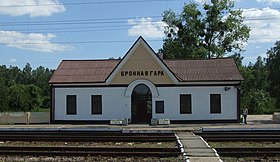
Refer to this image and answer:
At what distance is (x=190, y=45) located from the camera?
186 feet

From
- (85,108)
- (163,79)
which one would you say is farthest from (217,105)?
(85,108)

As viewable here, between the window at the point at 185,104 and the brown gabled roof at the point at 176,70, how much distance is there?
1351 millimetres

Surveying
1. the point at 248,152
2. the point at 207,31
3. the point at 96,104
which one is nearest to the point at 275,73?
the point at 207,31

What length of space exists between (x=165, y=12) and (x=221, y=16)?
25.3 ft

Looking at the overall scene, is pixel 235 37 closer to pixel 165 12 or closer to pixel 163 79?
pixel 165 12

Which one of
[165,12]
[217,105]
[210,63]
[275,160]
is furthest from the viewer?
[165,12]

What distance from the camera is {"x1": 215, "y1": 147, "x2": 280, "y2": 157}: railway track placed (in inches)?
593

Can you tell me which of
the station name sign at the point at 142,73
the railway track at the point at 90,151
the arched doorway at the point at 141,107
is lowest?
the railway track at the point at 90,151

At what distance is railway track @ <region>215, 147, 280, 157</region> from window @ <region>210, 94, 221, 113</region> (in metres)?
19.2

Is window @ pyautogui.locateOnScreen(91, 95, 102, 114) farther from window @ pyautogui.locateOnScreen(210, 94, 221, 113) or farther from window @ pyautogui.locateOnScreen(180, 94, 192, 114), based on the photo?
window @ pyautogui.locateOnScreen(210, 94, 221, 113)

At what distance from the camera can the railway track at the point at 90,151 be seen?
15.3m

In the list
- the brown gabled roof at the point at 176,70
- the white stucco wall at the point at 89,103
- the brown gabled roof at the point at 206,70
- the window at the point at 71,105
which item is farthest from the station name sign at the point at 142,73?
the window at the point at 71,105

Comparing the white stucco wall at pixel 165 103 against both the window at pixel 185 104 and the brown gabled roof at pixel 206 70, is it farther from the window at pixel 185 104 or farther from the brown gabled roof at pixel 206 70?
the brown gabled roof at pixel 206 70

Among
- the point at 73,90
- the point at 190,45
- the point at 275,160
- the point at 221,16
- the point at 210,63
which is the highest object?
the point at 221,16
